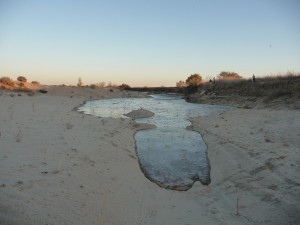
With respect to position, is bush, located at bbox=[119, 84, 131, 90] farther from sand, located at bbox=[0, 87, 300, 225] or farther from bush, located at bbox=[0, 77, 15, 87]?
sand, located at bbox=[0, 87, 300, 225]

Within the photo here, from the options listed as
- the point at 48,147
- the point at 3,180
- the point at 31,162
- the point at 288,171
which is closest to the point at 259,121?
the point at 288,171

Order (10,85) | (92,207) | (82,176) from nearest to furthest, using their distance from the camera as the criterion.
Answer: (92,207) → (82,176) → (10,85)

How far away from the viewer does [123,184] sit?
33.5ft

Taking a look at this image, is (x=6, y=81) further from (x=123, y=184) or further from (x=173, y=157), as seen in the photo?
(x=123, y=184)

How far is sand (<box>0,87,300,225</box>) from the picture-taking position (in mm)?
7781

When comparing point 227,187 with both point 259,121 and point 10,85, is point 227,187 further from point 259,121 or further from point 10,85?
point 10,85

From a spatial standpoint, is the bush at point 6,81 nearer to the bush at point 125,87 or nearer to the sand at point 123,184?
the sand at point 123,184

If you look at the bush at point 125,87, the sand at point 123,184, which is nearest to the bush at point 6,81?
the sand at point 123,184

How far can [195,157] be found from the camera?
13758 millimetres

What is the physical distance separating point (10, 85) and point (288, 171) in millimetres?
53202

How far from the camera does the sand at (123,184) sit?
7781 mm

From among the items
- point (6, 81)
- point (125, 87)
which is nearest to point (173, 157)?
point (6, 81)

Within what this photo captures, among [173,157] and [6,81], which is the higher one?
[6,81]

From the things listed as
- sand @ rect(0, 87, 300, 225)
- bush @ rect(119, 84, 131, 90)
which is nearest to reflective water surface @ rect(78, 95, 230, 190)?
sand @ rect(0, 87, 300, 225)
